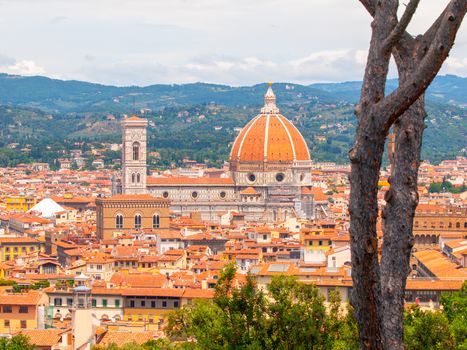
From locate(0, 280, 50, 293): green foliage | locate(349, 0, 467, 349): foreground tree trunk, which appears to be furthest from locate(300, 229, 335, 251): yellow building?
locate(349, 0, 467, 349): foreground tree trunk

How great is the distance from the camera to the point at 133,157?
3748 inches

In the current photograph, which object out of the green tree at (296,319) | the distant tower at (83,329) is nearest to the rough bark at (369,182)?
the green tree at (296,319)

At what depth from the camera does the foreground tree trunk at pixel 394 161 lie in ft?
27.9

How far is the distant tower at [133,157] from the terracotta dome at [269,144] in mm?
14873

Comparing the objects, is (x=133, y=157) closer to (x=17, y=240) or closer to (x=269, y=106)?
(x=17, y=240)

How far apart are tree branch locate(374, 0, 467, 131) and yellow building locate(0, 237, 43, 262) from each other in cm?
6430

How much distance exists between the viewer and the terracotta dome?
355ft

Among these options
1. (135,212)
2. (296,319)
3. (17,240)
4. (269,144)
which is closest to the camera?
(296,319)

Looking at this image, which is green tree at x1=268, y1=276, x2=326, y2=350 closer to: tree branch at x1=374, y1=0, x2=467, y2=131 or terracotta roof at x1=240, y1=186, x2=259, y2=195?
tree branch at x1=374, y1=0, x2=467, y2=131

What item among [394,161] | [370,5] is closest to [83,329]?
[394,161]

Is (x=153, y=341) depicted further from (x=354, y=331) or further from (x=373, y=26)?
(x=373, y=26)

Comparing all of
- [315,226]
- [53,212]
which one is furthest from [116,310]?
[53,212]

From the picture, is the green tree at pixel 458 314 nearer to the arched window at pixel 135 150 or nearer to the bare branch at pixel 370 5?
the bare branch at pixel 370 5

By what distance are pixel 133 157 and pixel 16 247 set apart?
914 inches
